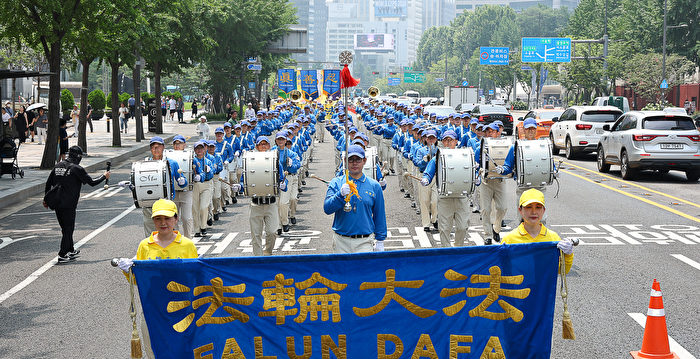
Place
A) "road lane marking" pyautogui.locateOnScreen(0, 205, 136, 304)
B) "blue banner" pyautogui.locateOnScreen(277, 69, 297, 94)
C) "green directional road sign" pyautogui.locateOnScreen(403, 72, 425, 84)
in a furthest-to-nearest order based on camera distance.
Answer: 1. "green directional road sign" pyautogui.locateOnScreen(403, 72, 425, 84)
2. "blue banner" pyautogui.locateOnScreen(277, 69, 297, 94)
3. "road lane marking" pyautogui.locateOnScreen(0, 205, 136, 304)

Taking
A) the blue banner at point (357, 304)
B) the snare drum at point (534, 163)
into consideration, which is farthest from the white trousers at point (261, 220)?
the blue banner at point (357, 304)

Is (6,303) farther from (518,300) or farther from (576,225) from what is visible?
(576,225)

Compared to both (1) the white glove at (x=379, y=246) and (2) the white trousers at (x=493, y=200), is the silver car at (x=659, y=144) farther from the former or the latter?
(1) the white glove at (x=379, y=246)

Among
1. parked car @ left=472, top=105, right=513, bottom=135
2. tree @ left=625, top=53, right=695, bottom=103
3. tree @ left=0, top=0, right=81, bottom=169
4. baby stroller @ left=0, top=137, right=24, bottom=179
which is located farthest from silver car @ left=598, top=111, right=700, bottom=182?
tree @ left=625, top=53, right=695, bottom=103

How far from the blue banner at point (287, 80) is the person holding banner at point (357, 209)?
209 ft

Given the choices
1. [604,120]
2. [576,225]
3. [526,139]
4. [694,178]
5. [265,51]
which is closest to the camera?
[526,139]

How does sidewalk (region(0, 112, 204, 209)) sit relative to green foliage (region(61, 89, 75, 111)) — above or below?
below

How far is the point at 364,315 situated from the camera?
6.89m

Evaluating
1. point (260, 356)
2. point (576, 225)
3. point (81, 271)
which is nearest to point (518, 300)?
point (260, 356)

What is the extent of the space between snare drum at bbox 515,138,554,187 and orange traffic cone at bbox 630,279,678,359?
5567 mm

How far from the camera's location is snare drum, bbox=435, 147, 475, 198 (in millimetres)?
12180

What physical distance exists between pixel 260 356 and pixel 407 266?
4.44 feet

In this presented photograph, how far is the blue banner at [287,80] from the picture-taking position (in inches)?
2849

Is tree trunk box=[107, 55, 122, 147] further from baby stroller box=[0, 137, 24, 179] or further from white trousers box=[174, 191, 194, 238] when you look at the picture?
white trousers box=[174, 191, 194, 238]
